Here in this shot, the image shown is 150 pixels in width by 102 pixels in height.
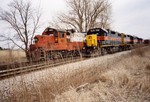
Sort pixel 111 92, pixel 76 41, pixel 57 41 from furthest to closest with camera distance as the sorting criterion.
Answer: pixel 76 41 → pixel 57 41 → pixel 111 92

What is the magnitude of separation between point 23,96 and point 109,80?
3.91 m

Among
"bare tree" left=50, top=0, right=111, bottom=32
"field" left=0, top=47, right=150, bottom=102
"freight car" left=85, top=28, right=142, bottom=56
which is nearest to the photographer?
"field" left=0, top=47, right=150, bottom=102

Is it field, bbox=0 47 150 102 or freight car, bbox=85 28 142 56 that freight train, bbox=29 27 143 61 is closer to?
freight car, bbox=85 28 142 56

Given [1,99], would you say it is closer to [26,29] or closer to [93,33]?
[93,33]

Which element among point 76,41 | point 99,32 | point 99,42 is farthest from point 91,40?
point 76,41

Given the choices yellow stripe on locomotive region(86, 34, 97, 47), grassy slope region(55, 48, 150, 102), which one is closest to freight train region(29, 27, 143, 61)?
yellow stripe on locomotive region(86, 34, 97, 47)

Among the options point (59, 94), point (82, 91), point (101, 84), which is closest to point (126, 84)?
point (101, 84)

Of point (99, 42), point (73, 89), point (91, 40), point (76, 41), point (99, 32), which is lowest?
point (73, 89)

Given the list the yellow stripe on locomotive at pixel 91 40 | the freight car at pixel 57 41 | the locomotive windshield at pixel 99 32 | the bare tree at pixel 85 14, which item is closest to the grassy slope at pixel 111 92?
the freight car at pixel 57 41

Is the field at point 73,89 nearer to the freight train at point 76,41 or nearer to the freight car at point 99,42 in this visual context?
the freight train at point 76,41

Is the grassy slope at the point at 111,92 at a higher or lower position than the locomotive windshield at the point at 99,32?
lower

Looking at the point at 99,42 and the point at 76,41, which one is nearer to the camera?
the point at 76,41

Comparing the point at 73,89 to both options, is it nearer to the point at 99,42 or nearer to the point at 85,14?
the point at 99,42

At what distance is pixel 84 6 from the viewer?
38688mm
